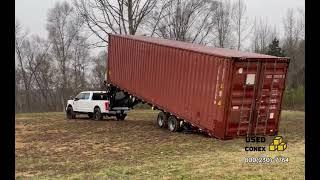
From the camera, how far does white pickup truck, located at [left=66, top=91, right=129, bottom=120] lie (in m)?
26.2

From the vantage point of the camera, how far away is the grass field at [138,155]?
10773 mm

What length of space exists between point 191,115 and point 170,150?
360 centimetres

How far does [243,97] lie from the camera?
668 inches

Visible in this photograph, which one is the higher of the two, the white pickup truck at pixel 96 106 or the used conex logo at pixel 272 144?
the white pickup truck at pixel 96 106

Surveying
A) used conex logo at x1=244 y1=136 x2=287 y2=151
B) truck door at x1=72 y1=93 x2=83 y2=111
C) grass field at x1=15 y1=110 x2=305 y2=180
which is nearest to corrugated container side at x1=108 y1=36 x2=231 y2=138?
grass field at x1=15 y1=110 x2=305 y2=180

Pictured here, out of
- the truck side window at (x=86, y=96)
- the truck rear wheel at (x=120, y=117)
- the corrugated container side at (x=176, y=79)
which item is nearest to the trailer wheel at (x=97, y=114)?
the truck side window at (x=86, y=96)

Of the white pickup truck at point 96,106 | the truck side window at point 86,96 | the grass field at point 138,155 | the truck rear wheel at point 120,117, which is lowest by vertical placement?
the grass field at point 138,155

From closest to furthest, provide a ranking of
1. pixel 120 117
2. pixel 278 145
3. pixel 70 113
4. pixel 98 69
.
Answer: pixel 278 145, pixel 120 117, pixel 70 113, pixel 98 69

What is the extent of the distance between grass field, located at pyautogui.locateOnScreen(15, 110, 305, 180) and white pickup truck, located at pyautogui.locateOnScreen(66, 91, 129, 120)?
3528 millimetres

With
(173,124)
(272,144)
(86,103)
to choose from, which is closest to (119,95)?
(86,103)

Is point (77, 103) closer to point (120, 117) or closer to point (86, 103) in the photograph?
point (86, 103)

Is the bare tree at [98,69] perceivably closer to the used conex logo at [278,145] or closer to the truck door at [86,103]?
the truck door at [86,103]

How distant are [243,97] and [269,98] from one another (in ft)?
3.94

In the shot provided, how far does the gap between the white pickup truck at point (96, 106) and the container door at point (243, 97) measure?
10.5 m
